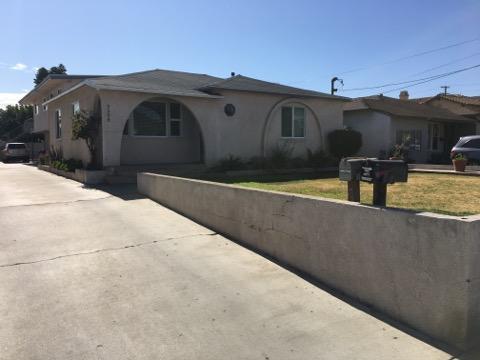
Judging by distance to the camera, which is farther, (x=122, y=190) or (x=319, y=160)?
(x=319, y=160)

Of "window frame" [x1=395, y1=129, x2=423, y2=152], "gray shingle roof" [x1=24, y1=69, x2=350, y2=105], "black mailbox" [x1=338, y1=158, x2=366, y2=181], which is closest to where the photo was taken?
"black mailbox" [x1=338, y1=158, x2=366, y2=181]

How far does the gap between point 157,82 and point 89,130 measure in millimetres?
3553

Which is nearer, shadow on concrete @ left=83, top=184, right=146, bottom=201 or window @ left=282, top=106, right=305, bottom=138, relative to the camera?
shadow on concrete @ left=83, top=184, right=146, bottom=201

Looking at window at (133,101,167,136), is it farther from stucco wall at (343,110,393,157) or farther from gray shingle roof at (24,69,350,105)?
stucco wall at (343,110,393,157)

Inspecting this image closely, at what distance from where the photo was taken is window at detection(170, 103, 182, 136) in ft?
55.7

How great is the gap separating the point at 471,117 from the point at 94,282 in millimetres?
32819

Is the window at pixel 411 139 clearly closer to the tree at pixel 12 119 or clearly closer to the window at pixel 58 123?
the window at pixel 58 123

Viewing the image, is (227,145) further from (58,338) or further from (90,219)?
(58,338)

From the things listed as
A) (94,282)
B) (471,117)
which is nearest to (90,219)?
(94,282)

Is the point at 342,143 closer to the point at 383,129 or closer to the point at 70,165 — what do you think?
the point at 383,129

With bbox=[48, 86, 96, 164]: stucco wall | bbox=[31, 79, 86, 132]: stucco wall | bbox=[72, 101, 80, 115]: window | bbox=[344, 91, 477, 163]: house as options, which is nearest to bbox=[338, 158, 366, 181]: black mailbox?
bbox=[48, 86, 96, 164]: stucco wall

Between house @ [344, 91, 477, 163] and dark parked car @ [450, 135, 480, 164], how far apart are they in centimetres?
393

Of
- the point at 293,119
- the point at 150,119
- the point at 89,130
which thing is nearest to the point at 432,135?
the point at 293,119

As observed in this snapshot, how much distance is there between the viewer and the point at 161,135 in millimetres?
16781
